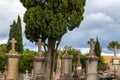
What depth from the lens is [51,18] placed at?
73.6 feet

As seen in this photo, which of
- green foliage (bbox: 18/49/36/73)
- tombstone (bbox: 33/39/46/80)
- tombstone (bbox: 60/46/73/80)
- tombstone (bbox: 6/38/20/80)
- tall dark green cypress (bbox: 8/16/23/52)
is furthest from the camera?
tall dark green cypress (bbox: 8/16/23/52)

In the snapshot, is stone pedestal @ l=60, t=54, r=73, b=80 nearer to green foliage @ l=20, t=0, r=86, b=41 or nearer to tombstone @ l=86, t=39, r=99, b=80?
green foliage @ l=20, t=0, r=86, b=41

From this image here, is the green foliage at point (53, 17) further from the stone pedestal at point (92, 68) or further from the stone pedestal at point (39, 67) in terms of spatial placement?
the stone pedestal at point (92, 68)

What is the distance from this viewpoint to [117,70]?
102ft

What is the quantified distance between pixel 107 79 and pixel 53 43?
4.01m

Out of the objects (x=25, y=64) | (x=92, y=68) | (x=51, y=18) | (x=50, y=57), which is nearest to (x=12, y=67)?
(x=50, y=57)

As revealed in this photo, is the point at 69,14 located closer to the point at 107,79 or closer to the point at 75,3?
the point at 75,3

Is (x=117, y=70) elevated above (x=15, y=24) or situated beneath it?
situated beneath

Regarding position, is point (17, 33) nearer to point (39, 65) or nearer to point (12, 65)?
point (39, 65)

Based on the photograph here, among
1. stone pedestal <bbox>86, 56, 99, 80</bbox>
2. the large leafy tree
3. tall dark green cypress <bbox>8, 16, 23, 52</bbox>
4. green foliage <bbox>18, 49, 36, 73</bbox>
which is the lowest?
stone pedestal <bbox>86, 56, 99, 80</bbox>

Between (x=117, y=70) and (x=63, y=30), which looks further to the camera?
(x=117, y=70)

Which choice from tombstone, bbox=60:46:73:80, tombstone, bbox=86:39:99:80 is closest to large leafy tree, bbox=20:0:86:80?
tombstone, bbox=60:46:73:80

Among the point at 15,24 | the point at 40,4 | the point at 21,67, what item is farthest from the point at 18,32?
the point at 40,4

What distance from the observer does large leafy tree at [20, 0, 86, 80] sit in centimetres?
2242
